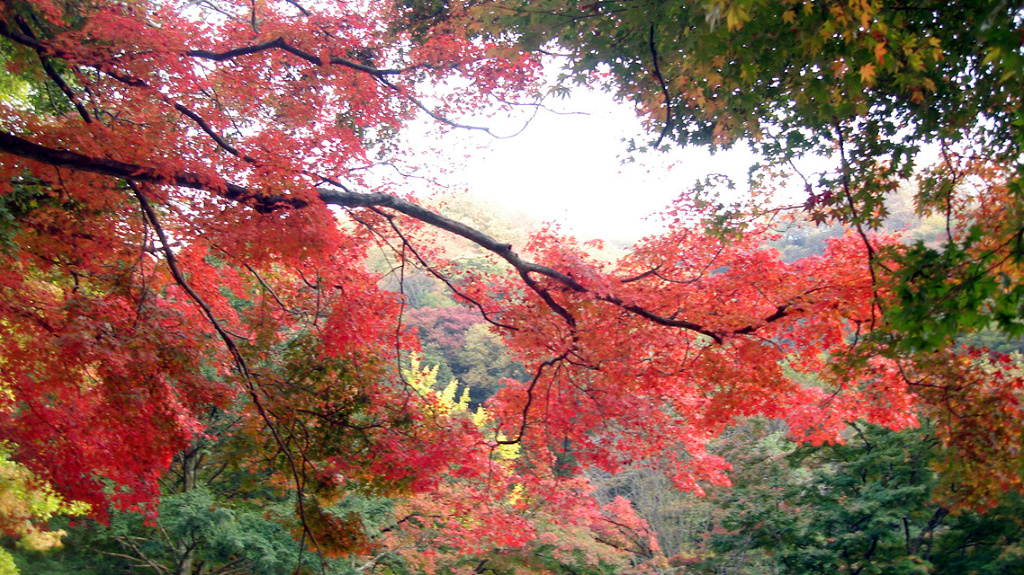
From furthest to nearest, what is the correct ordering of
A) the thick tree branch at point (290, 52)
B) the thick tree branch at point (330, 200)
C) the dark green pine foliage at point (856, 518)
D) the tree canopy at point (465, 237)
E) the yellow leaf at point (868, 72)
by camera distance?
the dark green pine foliage at point (856, 518) < the thick tree branch at point (290, 52) < the thick tree branch at point (330, 200) < the tree canopy at point (465, 237) < the yellow leaf at point (868, 72)

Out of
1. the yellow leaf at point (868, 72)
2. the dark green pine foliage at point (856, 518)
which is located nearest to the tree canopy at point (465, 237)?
the yellow leaf at point (868, 72)

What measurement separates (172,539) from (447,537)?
14.0ft

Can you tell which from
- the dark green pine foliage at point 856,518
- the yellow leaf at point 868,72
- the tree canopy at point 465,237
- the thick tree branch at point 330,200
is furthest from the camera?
the dark green pine foliage at point 856,518

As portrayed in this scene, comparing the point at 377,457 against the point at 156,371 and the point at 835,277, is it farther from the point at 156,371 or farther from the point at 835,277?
the point at 835,277

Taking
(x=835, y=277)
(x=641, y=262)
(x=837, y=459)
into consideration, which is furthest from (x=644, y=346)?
(x=837, y=459)

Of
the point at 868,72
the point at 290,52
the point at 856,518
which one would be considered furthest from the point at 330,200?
the point at 856,518

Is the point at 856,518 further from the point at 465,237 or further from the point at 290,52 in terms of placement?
the point at 290,52

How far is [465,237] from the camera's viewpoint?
4414 millimetres

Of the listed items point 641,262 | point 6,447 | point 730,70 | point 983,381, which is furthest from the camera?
point 6,447

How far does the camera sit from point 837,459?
29.6 ft

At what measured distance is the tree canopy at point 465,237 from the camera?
292 cm

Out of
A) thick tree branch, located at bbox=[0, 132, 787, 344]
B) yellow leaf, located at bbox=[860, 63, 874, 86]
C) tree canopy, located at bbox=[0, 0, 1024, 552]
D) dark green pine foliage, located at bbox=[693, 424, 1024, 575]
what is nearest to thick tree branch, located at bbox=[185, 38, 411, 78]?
tree canopy, located at bbox=[0, 0, 1024, 552]

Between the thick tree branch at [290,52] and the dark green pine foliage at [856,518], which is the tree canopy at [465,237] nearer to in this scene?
the thick tree branch at [290,52]

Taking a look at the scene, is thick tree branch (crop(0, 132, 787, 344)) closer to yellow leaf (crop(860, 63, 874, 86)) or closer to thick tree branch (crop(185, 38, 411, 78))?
thick tree branch (crop(185, 38, 411, 78))
